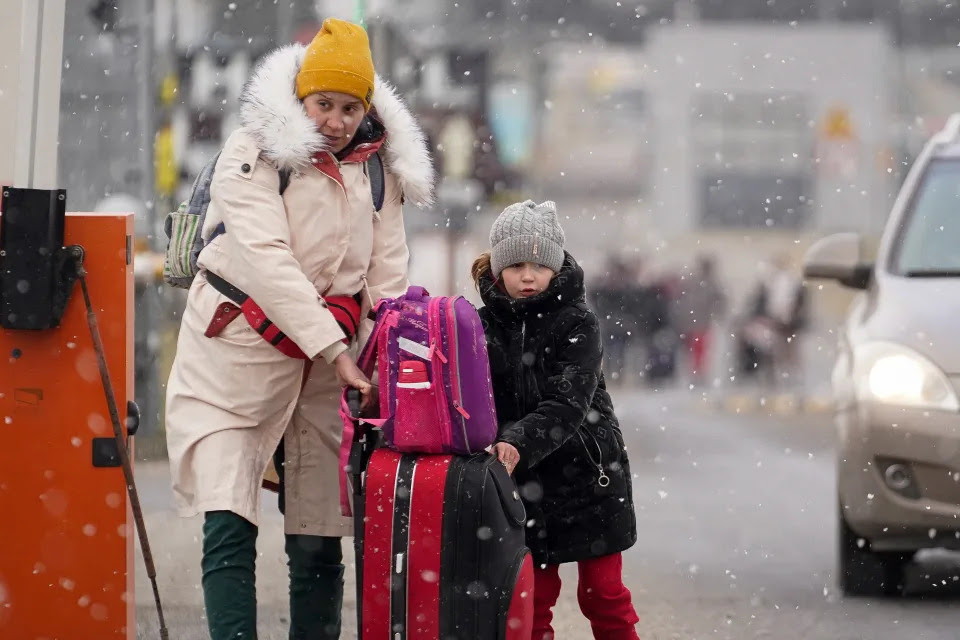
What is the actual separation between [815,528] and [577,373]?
4.58 m

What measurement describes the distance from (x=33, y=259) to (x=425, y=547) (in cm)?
144

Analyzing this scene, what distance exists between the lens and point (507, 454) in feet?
13.6

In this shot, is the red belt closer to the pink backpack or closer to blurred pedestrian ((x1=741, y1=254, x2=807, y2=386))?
the pink backpack

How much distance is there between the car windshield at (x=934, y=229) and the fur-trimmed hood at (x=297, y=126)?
292cm

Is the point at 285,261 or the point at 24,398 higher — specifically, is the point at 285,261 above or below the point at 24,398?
above

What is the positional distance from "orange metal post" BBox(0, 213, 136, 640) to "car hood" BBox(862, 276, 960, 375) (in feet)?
9.80

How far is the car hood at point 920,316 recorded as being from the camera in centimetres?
627

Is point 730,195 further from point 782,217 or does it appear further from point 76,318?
point 76,318

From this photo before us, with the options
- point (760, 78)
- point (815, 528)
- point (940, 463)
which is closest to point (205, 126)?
point (815, 528)

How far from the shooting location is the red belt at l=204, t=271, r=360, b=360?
439 centimetres

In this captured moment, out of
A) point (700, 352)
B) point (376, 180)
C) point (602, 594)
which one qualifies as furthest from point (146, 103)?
point (700, 352)

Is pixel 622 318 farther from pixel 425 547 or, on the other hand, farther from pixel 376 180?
pixel 425 547

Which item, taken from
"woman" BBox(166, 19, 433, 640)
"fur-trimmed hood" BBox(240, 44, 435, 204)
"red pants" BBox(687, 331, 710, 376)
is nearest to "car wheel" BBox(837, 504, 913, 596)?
"woman" BBox(166, 19, 433, 640)

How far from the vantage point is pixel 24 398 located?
4832 millimetres
